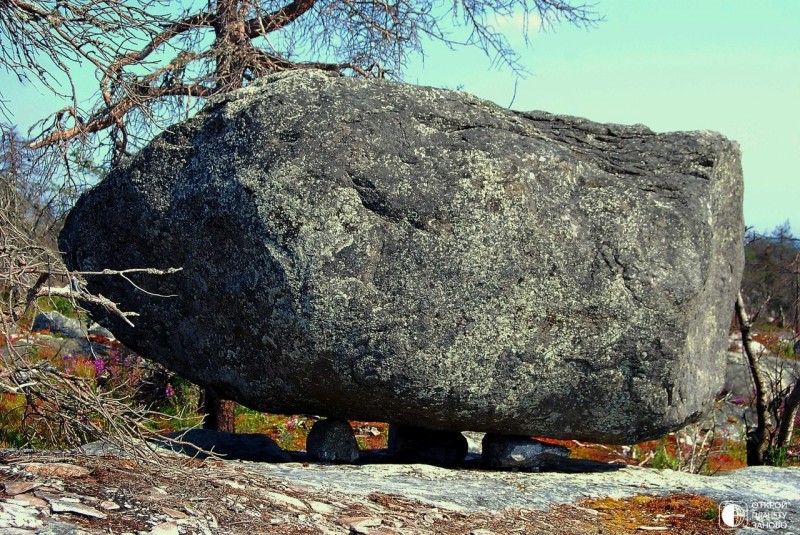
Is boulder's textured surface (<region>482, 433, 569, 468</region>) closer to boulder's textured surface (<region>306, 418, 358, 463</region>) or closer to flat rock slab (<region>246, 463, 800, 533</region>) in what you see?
flat rock slab (<region>246, 463, 800, 533</region>)

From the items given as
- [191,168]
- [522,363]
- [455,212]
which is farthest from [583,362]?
[191,168]

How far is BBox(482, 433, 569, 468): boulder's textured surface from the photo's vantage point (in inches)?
289

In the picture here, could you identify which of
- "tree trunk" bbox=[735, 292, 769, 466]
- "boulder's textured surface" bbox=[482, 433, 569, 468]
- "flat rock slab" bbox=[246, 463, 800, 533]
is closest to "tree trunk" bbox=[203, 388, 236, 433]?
"flat rock slab" bbox=[246, 463, 800, 533]

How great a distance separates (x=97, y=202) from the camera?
739 centimetres

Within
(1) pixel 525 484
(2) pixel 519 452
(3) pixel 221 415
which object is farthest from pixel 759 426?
(3) pixel 221 415

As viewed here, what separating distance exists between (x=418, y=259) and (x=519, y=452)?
204 centimetres

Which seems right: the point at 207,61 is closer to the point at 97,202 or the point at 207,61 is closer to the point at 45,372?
the point at 97,202

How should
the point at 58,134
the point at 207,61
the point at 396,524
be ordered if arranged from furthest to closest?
the point at 207,61 → the point at 58,134 → the point at 396,524

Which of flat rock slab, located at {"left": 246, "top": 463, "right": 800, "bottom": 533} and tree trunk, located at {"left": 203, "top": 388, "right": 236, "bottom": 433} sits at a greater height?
tree trunk, located at {"left": 203, "top": 388, "right": 236, "bottom": 433}

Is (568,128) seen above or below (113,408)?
above

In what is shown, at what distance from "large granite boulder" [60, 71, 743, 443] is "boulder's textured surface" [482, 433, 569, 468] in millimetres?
232

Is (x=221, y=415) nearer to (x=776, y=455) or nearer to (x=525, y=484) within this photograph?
(x=525, y=484)

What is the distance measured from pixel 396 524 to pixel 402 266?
194 centimetres

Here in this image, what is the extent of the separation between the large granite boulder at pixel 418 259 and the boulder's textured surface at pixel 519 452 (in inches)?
9.1
